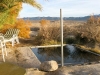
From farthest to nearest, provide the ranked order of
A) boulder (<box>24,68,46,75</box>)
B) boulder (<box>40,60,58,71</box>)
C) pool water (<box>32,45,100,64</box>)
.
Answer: pool water (<box>32,45,100,64</box>) < boulder (<box>40,60,58,71</box>) < boulder (<box>24,68,46,75</box>)

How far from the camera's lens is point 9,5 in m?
7.33

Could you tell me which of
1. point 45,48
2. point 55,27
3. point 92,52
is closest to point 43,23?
point 55,27

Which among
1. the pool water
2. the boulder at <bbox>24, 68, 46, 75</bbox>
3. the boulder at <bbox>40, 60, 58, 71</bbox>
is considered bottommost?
the pool water

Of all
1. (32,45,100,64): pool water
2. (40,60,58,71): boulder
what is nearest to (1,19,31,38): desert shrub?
(32,45,100,64): pool water

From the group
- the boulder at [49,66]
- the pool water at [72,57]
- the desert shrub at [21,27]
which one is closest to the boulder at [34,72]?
the boulder at [49,66]

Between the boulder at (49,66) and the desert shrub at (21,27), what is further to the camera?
the desert shrub at (21,27)

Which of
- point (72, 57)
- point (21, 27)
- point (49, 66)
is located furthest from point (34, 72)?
point (21, 27)

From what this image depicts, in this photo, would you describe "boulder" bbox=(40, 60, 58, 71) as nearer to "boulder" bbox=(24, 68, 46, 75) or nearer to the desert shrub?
"boulder" bbox=(24, 68, 46, 75)

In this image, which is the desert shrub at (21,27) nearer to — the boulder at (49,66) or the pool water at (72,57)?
the pool water at (72,57)

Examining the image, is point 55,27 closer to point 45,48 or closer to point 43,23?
point 43,23

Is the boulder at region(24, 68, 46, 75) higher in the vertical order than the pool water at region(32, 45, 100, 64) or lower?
higher

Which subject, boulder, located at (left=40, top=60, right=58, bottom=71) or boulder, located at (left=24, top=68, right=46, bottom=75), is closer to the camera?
boulder, located at (left=24, top=68, right=46, bottom=75)

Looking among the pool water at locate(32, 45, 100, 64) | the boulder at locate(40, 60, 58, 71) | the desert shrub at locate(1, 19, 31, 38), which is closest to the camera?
the boulder at locate(40, 60, 58, 71)

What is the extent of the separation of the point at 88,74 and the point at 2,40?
3.20 m
